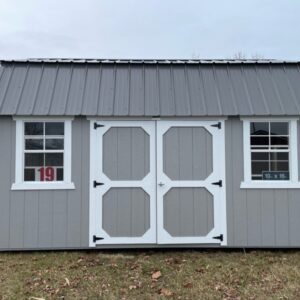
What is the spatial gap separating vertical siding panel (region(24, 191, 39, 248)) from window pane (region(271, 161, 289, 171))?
4.02 metres

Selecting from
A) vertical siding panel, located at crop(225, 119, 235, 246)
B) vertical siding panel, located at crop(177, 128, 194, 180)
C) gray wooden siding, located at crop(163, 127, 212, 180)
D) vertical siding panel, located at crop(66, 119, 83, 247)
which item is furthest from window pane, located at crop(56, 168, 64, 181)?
vertical siding panel, located at crop(225, 119, 235, 246)

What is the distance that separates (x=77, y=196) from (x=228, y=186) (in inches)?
99.3

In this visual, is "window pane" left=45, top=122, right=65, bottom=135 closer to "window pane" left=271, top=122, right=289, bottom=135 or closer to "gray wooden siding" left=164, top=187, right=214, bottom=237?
"gray wooden siding" left=164, top=187, right=214, bottom=237

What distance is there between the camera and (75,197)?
5.92 m

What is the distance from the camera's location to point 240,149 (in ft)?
19.6

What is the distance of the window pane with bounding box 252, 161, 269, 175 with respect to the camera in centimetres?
608

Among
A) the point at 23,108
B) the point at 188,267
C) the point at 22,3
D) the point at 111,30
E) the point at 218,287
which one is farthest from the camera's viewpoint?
the point at 111,30

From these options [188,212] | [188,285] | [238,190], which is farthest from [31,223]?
[238,190]

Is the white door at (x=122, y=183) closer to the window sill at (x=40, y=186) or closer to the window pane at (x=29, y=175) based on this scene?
the window sill at (x=40, y=186)

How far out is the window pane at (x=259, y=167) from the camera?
608cm

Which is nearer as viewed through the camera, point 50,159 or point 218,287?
point 218,287

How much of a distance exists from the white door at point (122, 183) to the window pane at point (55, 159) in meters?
0.53

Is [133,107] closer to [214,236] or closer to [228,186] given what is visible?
[228,186]

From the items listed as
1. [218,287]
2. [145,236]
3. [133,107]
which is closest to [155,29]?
[133,107]
